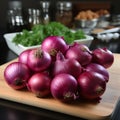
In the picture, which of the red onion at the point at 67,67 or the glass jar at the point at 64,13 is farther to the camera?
the glass jar at the point at 64,13

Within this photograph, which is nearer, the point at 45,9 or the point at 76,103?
the point at 76,103

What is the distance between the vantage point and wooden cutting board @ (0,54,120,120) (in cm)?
56

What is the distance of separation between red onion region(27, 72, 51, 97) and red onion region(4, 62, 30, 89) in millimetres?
21

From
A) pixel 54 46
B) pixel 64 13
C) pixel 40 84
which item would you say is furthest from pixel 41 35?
pixel 64 13

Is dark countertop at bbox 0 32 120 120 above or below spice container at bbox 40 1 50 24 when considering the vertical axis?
below

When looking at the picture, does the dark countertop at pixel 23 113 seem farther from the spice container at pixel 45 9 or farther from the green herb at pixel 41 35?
the spice container at pixel 45 9

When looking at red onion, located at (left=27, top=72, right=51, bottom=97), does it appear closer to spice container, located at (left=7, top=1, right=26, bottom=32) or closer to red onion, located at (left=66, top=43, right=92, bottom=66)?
red onion, located at (left=66, top=43, right=92, bottom=66)

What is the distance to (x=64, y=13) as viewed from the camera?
5.13ft

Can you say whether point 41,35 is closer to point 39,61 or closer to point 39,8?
point 39,61

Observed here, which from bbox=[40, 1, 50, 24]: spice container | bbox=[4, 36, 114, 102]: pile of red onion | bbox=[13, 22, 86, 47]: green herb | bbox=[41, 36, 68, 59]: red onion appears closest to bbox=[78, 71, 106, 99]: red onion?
bbox=[4, 36, 114, 102]: pile of red onion

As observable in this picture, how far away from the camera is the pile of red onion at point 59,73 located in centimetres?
57

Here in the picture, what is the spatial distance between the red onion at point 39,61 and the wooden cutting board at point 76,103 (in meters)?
0.07

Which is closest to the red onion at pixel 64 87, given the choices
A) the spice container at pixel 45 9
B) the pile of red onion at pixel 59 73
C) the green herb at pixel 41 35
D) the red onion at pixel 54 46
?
the pile of red onion at pixel 59 73

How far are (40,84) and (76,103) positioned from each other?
9 cm
